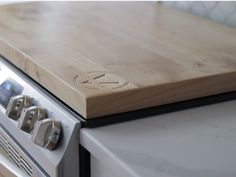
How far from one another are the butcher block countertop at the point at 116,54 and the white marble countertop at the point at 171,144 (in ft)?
0.12

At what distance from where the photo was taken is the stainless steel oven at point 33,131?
69 centimetres

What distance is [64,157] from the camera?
27.0 inches

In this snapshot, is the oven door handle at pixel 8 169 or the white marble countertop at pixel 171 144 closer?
the white marble countertop at pixel 171 144

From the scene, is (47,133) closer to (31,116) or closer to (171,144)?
(31,116)

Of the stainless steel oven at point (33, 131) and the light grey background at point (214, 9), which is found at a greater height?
the light grey background at point (214, 9)

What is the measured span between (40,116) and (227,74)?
1.07ft

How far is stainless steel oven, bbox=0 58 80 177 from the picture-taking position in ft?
2.26

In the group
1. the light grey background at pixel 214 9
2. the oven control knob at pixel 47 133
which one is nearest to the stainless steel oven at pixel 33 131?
the oven control knob at pixel 47 133

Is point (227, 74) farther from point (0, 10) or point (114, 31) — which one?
point (0, 10)

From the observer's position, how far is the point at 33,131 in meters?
0.72

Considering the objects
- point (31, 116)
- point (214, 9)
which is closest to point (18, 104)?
point (31, 116)

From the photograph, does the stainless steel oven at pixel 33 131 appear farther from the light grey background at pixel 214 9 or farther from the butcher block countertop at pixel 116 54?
the light grey background at pixel 214 9

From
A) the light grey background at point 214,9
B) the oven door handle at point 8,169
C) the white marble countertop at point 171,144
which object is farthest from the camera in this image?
the light grey background at point 214,9

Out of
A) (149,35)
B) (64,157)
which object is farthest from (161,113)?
(149,35)
